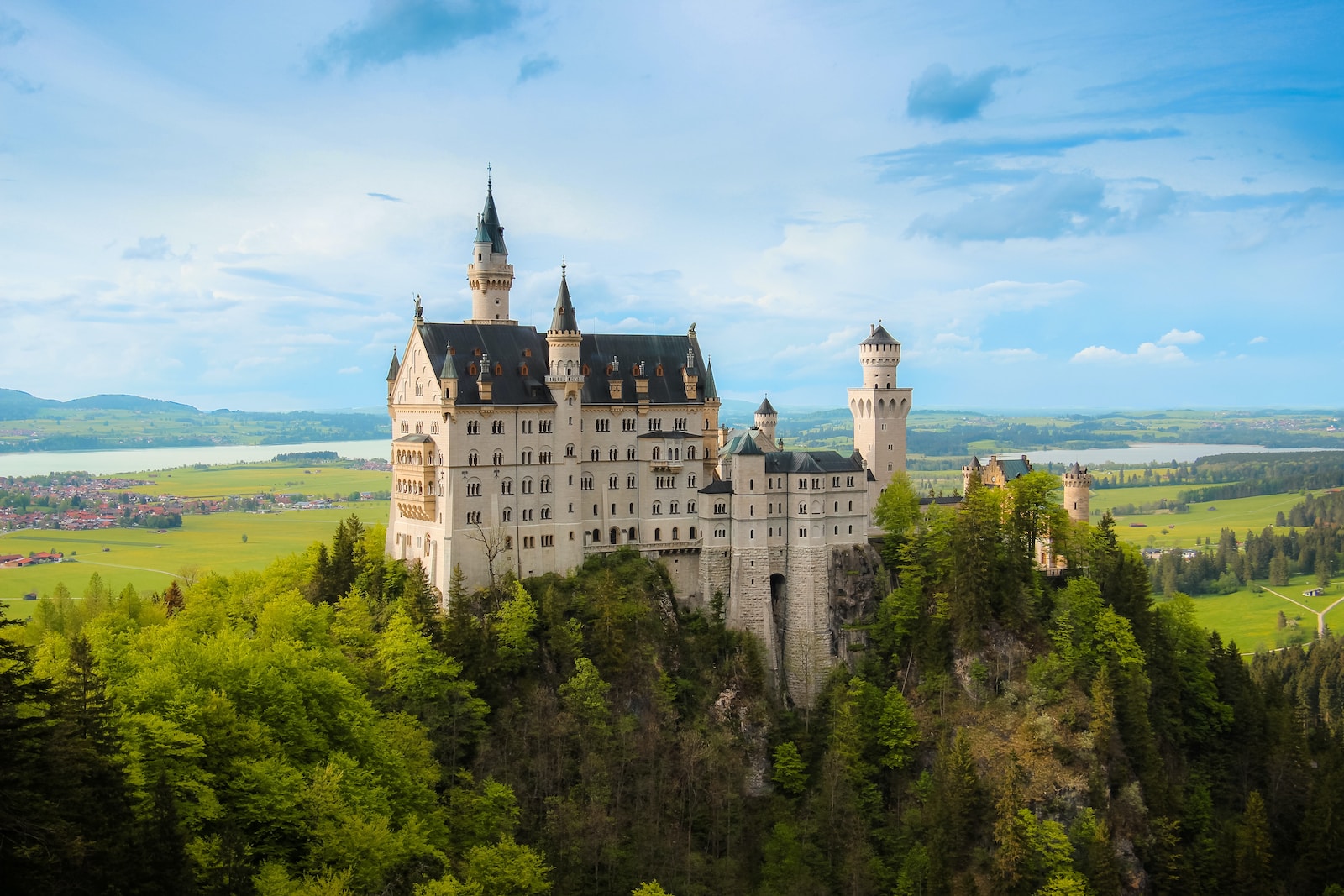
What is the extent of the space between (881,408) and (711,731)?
31767 millimetres

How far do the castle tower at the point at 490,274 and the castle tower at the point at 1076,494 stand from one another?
49574 millimetres

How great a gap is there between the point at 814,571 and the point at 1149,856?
28.5 metres

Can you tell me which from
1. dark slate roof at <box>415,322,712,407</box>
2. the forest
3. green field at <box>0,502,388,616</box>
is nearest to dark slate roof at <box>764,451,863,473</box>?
the forest

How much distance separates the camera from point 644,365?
3730 inches

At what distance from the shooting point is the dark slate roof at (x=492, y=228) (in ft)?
306

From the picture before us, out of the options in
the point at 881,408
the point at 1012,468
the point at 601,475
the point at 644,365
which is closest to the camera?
the point at 601,475

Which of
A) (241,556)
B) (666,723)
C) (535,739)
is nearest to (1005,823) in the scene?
(666,723)

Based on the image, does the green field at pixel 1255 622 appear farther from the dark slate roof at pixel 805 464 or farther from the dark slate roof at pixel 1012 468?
the dark slate roof at pixel 805 464

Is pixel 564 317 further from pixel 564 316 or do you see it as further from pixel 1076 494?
pixel 1076 494

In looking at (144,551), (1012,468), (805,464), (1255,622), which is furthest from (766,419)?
(1255,622)

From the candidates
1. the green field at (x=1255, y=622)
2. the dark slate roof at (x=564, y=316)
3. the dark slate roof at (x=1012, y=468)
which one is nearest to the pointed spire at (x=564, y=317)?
the dark slate roof at (x=564, y=316)

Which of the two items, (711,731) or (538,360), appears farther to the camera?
(538,360)

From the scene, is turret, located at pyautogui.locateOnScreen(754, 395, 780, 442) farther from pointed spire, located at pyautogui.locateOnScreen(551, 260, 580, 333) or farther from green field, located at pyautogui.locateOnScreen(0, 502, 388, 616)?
green field, located at pyautogui.locateOnScreen(0, 502, 388, 616)

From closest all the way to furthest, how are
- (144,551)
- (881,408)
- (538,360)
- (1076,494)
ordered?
1. (538,360)
2. (881,408)
3. (1076,494)
4. (144,551)
